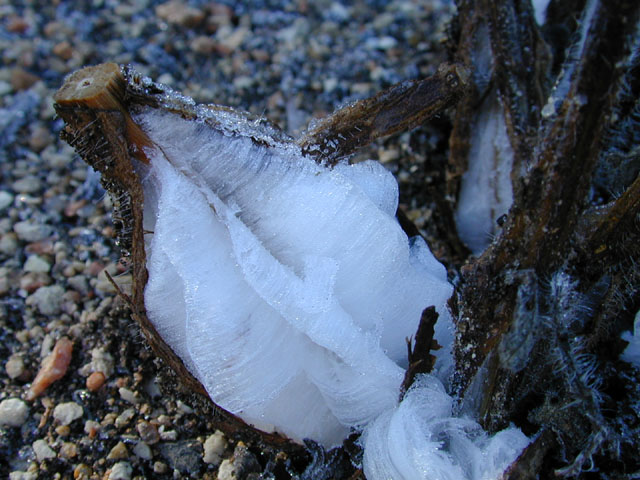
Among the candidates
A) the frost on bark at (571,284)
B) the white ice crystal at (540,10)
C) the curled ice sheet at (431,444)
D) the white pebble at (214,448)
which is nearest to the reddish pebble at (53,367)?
the white pebble at (214,448)

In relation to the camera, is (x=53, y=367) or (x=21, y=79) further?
(x=21, y=79)

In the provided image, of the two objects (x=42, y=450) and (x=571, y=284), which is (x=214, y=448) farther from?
(x=571, y=284)

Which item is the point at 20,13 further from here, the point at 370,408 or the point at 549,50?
the point at 370,408

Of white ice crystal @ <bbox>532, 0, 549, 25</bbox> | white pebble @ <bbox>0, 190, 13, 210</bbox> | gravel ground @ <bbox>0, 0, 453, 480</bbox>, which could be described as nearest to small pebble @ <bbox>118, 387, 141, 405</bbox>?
gravel ground @ <bbox>0, 0, 453, 480</bbox>

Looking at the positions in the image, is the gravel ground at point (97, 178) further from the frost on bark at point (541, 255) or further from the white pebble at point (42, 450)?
the frost on bark at point (541, 255)

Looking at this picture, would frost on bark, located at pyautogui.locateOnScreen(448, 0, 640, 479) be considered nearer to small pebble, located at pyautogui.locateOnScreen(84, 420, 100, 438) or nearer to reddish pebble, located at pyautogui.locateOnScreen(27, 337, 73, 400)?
small pebble, located at pyautogui.locateOnScreen(84, 420, 100, 438)

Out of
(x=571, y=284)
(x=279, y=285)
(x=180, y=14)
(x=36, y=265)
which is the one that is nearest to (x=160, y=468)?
(x=279, y=285)
